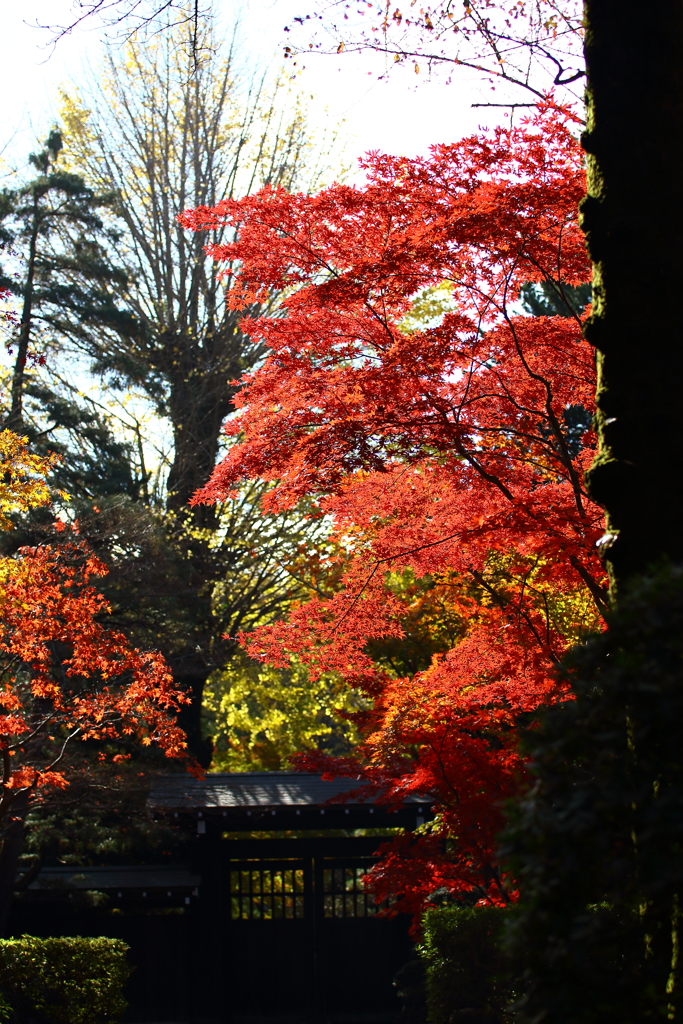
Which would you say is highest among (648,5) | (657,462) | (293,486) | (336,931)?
(648,5)

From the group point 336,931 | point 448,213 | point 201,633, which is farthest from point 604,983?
point 201,633

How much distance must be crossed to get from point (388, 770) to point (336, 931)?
477 centimetres

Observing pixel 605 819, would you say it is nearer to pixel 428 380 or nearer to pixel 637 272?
pixel 637 272

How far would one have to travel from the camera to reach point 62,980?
29.5ft

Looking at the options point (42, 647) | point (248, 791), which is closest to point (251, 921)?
point (248, 791)

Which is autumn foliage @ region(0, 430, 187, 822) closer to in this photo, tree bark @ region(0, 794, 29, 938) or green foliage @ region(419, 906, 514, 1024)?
tree bark @ region(0, 794, 29, 938)

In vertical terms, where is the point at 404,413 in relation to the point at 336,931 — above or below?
above

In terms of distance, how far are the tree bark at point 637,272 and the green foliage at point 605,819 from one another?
1193mm

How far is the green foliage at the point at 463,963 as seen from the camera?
8516 millimetres

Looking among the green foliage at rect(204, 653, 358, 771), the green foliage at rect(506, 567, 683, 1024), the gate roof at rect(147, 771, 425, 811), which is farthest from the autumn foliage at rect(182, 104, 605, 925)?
the green foliage at rect(204, 653, 358, 771)

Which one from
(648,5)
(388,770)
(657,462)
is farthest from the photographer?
(388,770)

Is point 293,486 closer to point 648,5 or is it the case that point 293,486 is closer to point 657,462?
point 657,462

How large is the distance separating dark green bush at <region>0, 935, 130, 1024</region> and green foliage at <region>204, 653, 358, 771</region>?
9.04 meters

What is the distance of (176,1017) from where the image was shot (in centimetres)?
1248
